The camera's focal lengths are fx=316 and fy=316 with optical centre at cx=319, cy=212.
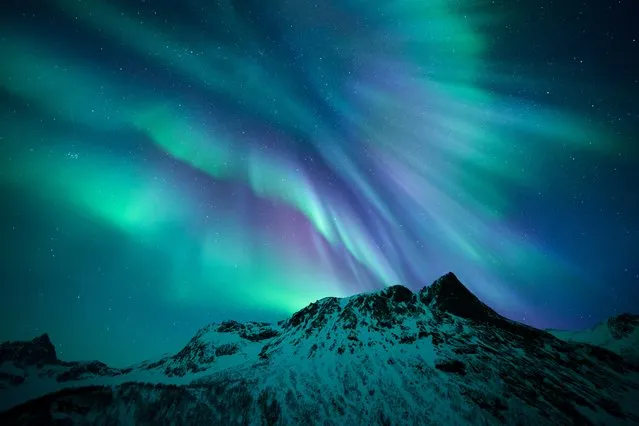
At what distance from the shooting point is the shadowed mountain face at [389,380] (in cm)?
7450

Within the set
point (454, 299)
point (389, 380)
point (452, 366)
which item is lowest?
point (452, 366)

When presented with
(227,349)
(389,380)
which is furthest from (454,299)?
(227,349)

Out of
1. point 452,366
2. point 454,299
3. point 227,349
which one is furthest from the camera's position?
point 227,349

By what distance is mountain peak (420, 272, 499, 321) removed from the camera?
12812cm

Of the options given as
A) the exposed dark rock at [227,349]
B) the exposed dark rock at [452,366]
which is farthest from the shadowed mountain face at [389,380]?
the exposed dark rock at [227,349]

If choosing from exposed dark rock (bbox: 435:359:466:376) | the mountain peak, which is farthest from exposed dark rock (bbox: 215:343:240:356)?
exposed dark rock (bbox: 435:359:466:376)

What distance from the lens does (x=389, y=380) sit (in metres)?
93.2

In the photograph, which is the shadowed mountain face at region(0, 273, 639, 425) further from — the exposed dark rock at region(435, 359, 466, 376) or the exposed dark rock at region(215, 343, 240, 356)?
the exposed dark rock at region(215, 343, 240, 356)

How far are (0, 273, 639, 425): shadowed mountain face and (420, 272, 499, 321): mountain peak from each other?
0.51 m

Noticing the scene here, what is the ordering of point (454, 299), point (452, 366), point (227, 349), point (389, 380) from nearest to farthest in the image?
point (452, 366) → point (389, 380) → point (454, 299) → point (227, 349)

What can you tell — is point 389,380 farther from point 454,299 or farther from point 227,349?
point 227,349

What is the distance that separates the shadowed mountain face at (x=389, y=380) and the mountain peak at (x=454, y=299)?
1.66 feet

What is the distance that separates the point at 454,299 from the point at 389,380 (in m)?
55.8

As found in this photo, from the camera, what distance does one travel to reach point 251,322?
616 ft
